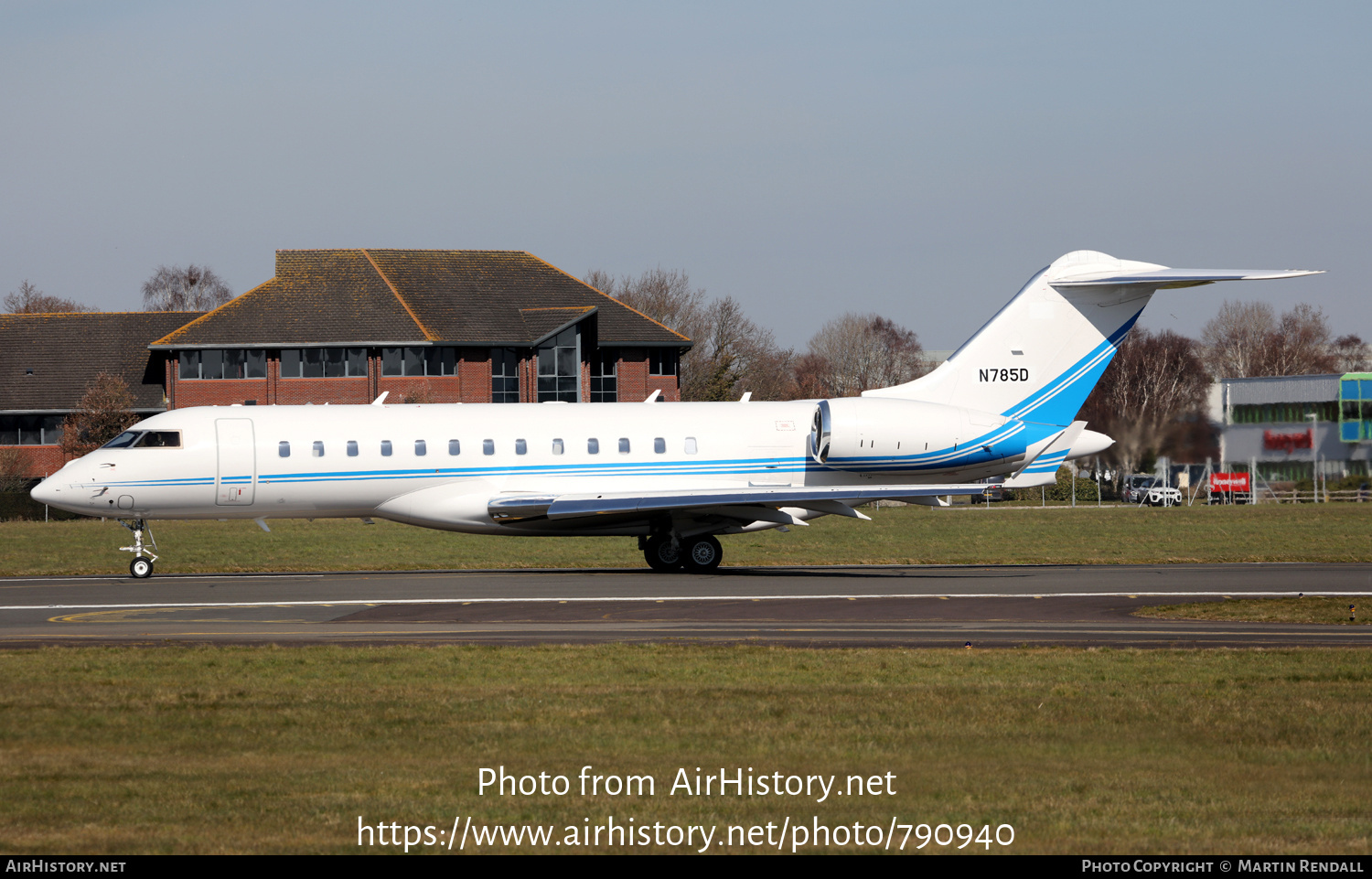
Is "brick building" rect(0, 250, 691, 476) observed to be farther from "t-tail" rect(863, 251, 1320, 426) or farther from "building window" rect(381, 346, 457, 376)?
"t-tail" rect(863, 251, 1320, 426)

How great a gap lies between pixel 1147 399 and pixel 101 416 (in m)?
48.8

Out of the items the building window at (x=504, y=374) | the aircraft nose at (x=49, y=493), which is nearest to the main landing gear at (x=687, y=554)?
the aircraft nose at (x=49, y=493)

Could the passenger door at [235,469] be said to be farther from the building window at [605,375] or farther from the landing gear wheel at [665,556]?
the building window at [605,375]

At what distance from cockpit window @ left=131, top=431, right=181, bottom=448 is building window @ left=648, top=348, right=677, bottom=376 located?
49.7 m

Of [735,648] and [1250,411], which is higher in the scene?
[1250,411]

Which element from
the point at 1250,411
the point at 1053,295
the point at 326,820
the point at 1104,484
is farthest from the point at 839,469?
the point at 1104,484

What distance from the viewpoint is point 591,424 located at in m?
27.2

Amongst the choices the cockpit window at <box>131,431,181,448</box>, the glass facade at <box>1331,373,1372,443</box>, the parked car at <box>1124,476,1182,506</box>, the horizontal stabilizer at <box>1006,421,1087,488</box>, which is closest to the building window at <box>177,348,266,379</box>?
the parked car at <box>1124,476,1182,506</box>

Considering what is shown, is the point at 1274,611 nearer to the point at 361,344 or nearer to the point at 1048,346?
the point at 1048,346

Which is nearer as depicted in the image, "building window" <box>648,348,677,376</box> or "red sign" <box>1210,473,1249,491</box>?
"red sign" <box>1210,473,1249,491</box>

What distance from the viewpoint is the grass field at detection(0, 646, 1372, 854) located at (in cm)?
780

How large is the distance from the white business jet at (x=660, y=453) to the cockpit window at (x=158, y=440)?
2 centimetres

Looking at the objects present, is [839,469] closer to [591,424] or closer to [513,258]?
[591,424]
